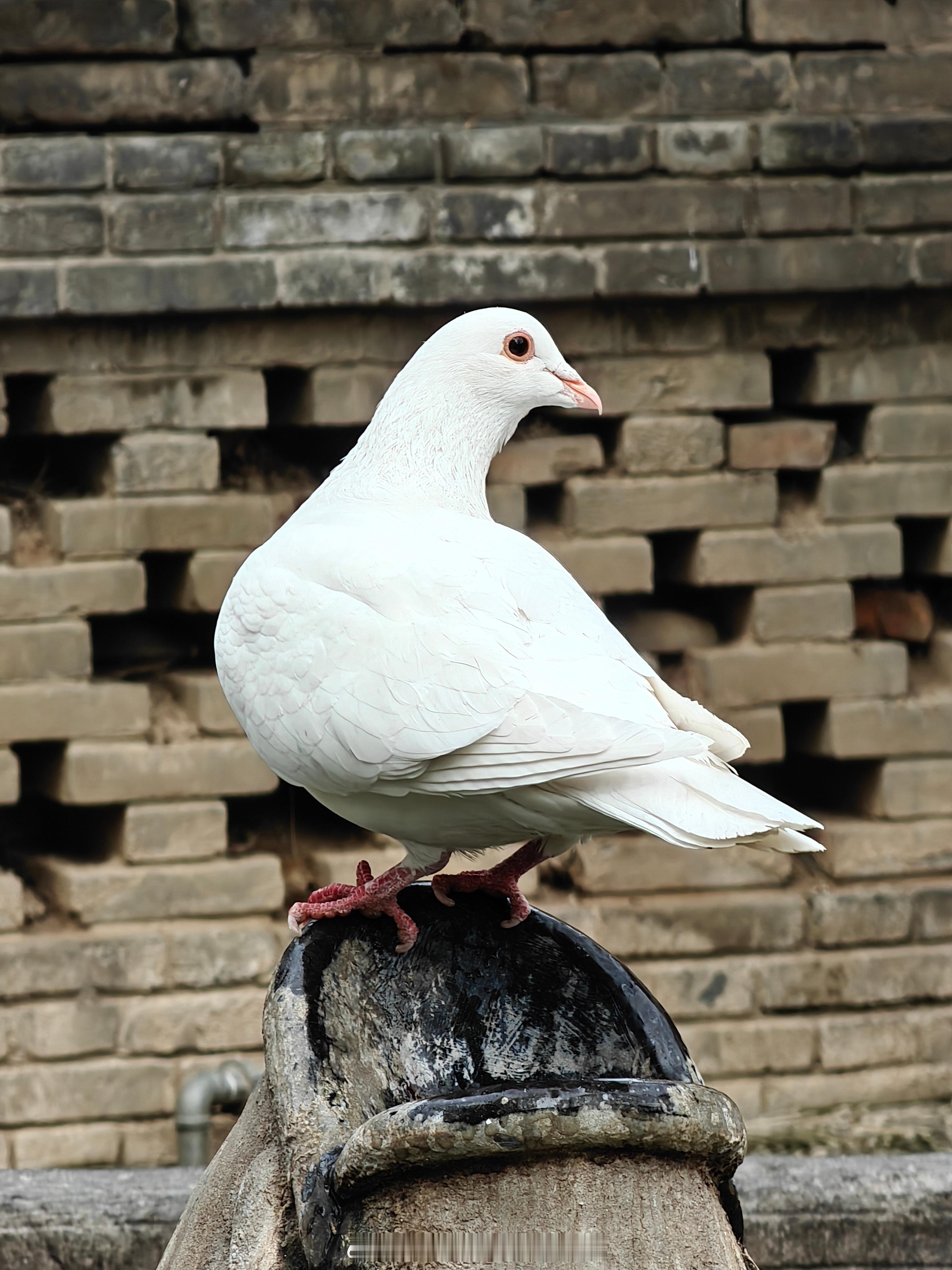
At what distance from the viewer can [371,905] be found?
1903 mm

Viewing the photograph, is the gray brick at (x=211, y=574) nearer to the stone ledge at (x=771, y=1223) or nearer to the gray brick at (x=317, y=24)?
the gray brick at (x=317, y=24)

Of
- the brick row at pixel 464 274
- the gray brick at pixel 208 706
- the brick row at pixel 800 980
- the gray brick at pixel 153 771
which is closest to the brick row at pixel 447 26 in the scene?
the brick row at pixel 464 274

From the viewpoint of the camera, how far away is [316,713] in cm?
201

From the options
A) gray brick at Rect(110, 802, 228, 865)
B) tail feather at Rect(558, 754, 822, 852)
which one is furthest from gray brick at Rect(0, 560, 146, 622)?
tail feather at Rect(558, 754, 822, 852)

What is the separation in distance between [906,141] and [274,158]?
1651mm

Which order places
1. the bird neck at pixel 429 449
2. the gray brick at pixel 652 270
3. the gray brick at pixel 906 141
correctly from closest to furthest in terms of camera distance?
the bird neck at pixel 429 449
the gray brick at pixel 652 270
the gray brick at pixel 906 141

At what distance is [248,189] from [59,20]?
60cm

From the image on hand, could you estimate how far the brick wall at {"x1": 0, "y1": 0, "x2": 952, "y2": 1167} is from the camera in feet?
13.7

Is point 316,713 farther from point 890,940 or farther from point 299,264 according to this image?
point 890,940

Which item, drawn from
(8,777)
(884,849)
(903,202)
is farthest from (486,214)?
(884,849)

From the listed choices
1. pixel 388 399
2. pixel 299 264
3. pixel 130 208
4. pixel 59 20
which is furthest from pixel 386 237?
pixel 388 399

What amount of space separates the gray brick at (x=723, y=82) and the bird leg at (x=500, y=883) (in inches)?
113

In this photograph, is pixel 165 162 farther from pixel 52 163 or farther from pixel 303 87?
pixel 303 87

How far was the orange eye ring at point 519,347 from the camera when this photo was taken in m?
2.29
